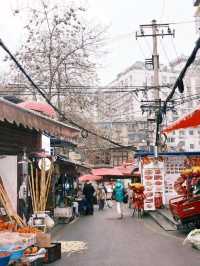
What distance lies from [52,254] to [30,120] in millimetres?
3561

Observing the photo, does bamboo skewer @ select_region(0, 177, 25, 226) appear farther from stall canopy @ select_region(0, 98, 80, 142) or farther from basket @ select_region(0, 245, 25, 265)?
stall canopy @ select_region(0, 98, 80, 142)

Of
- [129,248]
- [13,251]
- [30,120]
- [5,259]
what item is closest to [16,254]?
[13,251]

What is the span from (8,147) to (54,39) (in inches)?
837

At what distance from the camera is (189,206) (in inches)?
549

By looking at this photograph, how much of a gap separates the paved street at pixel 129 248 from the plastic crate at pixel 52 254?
0.16 meters

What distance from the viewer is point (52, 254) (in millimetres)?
9539

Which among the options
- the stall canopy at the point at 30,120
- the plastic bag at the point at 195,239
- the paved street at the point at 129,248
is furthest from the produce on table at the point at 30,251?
the plastic bag at the point at 195,239

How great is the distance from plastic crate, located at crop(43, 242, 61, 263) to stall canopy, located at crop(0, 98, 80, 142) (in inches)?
92.6

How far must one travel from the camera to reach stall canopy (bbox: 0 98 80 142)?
6.24m

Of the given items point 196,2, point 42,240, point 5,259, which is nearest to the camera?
point 5,259

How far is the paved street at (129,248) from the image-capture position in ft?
31.7

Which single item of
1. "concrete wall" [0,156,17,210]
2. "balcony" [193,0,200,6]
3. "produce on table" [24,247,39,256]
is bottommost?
"produce on table" [24,247,39,256]

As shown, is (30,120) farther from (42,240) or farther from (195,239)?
(195,239)

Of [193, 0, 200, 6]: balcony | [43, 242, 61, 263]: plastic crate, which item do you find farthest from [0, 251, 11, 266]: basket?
[193, 0, 200, 6]: balcony
